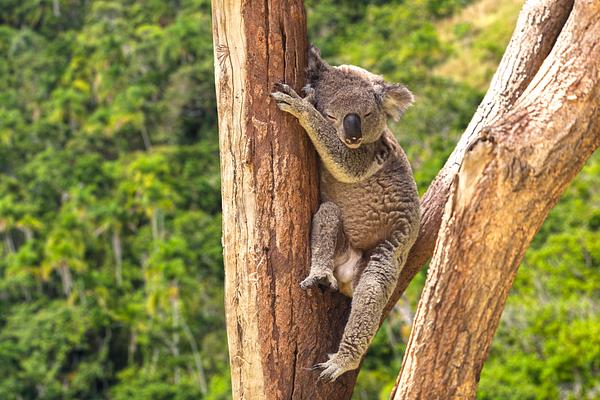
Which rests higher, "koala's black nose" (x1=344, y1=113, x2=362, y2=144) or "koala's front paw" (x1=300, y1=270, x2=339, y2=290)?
"koala's black nose" (x1=344, y1=113, x2=362, y2=144)

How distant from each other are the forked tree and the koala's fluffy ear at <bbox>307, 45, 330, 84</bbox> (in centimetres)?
10

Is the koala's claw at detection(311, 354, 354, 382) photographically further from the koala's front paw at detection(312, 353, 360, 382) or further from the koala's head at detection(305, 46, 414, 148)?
the koala's head at detection(305, 46, 414, 148)

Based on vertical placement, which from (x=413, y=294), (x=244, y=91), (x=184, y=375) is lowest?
(x=184, y=375)

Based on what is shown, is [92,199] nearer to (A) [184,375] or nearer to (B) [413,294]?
(A) [184,375]

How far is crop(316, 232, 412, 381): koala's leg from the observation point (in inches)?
157

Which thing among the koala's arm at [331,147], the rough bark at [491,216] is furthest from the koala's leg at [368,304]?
the rough bark at [491,216]

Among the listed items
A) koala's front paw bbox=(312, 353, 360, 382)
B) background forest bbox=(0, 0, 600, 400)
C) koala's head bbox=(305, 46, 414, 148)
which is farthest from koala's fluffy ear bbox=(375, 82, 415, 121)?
background forest bbox=(0, 0, 600, 400)

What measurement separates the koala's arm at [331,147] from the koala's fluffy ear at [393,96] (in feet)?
0.71

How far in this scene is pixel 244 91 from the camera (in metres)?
3.87

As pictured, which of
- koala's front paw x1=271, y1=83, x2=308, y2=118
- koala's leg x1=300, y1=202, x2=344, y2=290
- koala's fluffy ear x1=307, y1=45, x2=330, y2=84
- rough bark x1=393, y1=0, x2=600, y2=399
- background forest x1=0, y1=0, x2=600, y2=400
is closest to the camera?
rough bark x1=393, y1=0, x2=600, y2=399

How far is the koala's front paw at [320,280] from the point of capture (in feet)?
13.0

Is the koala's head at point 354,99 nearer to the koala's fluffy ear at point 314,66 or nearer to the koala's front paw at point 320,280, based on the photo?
the koala's fluffy ear at point 314,66

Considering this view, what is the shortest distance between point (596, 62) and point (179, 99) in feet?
136

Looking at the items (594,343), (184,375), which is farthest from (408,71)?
(594,343)
